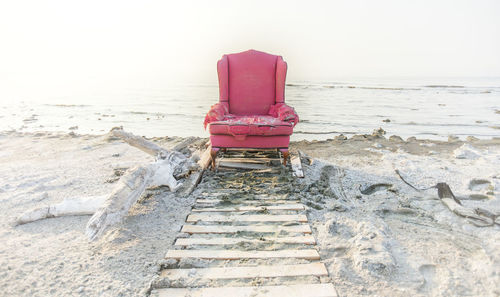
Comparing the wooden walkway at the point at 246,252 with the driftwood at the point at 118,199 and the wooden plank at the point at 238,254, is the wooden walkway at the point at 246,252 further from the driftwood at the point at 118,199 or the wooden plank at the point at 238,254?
the driftwood at the point at 118,199

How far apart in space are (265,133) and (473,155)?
3575mm

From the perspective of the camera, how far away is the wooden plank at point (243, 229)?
2691 millimetres

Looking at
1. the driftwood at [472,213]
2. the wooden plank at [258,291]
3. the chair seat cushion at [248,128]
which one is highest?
the chair seat cushion at [248,128]

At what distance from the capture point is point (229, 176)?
164 inches

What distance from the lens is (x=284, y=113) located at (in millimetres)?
4570

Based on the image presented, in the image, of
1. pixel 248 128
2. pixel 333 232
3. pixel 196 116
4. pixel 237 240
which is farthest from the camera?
pixel 196 116

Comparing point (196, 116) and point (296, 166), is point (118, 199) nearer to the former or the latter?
point (296, 166)

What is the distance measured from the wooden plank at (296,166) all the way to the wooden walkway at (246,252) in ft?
2.28

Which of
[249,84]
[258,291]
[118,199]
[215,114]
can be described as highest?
[249,84]

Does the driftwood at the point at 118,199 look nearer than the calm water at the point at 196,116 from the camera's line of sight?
Yes

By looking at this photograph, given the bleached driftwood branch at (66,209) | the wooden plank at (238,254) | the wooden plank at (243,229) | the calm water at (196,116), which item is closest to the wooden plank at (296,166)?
the wooden plank at (243,229)

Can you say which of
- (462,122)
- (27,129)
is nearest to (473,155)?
(462,122)

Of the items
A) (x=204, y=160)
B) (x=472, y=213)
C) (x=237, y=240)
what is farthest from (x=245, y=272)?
(x=204, y=160)

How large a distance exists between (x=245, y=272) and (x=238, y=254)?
22cm
